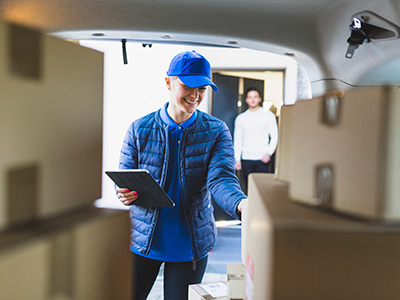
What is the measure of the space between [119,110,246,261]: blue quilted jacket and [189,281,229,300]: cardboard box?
170mm

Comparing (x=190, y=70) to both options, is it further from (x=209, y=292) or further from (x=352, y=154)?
(x=352, y=154)

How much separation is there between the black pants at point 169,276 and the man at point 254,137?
2.68m

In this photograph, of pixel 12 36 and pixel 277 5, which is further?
pixel 277 5

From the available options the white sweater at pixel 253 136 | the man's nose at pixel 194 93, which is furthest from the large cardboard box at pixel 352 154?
the white sweater at pixel 253 136

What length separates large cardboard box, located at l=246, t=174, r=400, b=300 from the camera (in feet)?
1.98

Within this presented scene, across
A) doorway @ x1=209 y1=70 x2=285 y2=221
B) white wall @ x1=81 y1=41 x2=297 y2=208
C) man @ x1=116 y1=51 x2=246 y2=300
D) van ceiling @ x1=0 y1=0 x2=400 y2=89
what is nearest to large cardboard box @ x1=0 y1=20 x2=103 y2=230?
van ceiling @ x1=0 y1=0 x2=400 y2=89

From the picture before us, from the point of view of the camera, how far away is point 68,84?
2.43 ft

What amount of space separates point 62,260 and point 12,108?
0.26m

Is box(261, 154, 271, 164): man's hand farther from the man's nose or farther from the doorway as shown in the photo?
the man's nose

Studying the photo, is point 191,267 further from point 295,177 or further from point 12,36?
point 12,36

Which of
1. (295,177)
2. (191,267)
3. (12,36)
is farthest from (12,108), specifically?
(191,267)

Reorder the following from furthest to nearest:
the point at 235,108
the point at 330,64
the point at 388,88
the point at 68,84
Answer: the point at 235,108, the point at 330,64, the point at 68,84, the point at 388,88

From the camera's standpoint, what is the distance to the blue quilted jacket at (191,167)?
5.35ft

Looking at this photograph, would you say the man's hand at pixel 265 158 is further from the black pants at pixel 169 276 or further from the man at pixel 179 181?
the black pants at pixel 169 276
